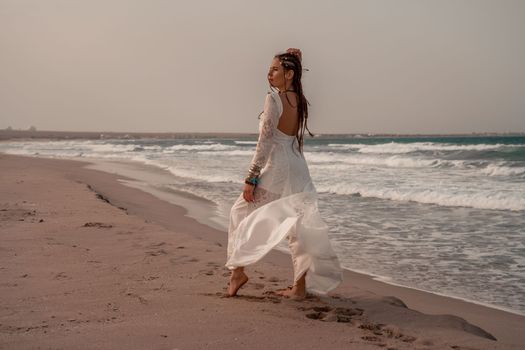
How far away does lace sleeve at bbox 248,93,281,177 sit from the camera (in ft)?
12.4

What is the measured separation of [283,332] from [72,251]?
2705 mm

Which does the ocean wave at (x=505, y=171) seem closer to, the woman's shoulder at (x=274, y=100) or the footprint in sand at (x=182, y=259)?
the footprint in sand at (x=182, y=259)

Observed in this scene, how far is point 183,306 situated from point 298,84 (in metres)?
1.77

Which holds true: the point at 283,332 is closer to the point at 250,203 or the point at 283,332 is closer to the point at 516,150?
the point at 250,203

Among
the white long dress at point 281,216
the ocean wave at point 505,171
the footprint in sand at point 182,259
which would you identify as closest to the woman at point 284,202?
the white long dress at point 281,216

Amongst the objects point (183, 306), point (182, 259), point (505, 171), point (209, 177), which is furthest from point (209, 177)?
point (183, 306)

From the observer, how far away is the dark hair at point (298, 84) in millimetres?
3861

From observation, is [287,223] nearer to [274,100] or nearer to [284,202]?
[284,202]

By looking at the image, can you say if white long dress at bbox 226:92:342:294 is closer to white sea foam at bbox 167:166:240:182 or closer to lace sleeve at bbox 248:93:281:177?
lace sleeve at bbox 248:93:281:177

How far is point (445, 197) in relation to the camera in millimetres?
11016

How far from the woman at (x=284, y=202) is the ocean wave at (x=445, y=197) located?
Result: 739cm

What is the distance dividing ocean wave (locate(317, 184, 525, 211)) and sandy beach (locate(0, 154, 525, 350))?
233 inches

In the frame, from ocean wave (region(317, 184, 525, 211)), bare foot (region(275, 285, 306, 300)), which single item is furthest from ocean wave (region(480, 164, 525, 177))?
bare foot (region(275, 285, 306, 300))

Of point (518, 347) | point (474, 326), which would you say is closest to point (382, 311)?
point (474, 326)
